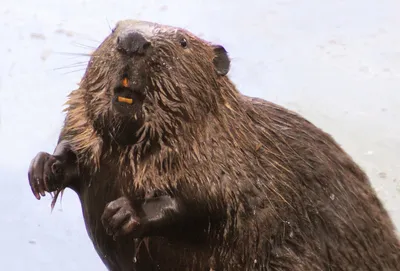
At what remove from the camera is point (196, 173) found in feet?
7.52

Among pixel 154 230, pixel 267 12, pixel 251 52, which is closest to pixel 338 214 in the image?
pixel 154 230

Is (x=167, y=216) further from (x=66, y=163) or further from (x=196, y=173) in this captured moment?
(x=66, y=163)

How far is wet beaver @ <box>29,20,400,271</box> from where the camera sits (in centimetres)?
222

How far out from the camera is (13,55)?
404cm

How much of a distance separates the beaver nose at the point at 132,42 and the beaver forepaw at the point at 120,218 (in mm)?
374

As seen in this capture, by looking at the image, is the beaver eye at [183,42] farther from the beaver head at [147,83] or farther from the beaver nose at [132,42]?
the beaver nose at [132,42]

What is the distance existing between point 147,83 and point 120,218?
334 millimetres

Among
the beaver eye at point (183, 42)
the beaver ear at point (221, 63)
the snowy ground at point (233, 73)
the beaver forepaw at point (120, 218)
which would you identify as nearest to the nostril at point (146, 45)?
the beaver eye at point (183, 42)

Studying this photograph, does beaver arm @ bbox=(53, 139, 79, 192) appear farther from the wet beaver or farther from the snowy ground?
the snowy ground

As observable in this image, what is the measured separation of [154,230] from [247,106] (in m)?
0.45

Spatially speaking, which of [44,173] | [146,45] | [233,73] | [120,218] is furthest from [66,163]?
[233,73]

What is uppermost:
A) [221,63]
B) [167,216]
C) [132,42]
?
[132,42]

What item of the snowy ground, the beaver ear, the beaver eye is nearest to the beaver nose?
the beaver eye

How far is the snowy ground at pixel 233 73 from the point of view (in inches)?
133
